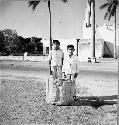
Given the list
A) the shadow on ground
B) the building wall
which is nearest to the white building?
the building wall

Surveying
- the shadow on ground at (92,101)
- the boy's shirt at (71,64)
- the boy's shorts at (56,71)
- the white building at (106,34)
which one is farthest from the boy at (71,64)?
the white building at (106,34)

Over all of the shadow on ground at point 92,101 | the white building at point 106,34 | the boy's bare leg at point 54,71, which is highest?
the white building at point 106,34

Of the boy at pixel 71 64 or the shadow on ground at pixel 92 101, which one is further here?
the boy at pixel 71 64

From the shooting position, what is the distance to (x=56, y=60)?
712cm

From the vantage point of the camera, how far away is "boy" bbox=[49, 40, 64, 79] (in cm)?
694

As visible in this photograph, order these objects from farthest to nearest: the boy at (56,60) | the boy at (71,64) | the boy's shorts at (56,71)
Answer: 1. the boy's shorts at (56,71)
2. the boy at (56,60)
3. the boy at (71,64)

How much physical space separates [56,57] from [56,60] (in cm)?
11

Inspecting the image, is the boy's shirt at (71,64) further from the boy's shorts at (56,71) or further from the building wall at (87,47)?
the building wall at (87,47)

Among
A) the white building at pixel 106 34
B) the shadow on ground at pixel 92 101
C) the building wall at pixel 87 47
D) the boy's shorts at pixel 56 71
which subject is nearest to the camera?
the shadow on ground at pixel 92 101

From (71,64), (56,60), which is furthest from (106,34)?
(71,64)

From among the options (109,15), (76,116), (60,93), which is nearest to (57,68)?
(60,93)

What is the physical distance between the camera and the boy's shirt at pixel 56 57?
7.01 metres

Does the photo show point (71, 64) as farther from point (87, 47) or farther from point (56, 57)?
point (87, 47)

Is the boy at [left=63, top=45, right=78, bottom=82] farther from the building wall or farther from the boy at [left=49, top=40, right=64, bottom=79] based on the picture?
the building wall
